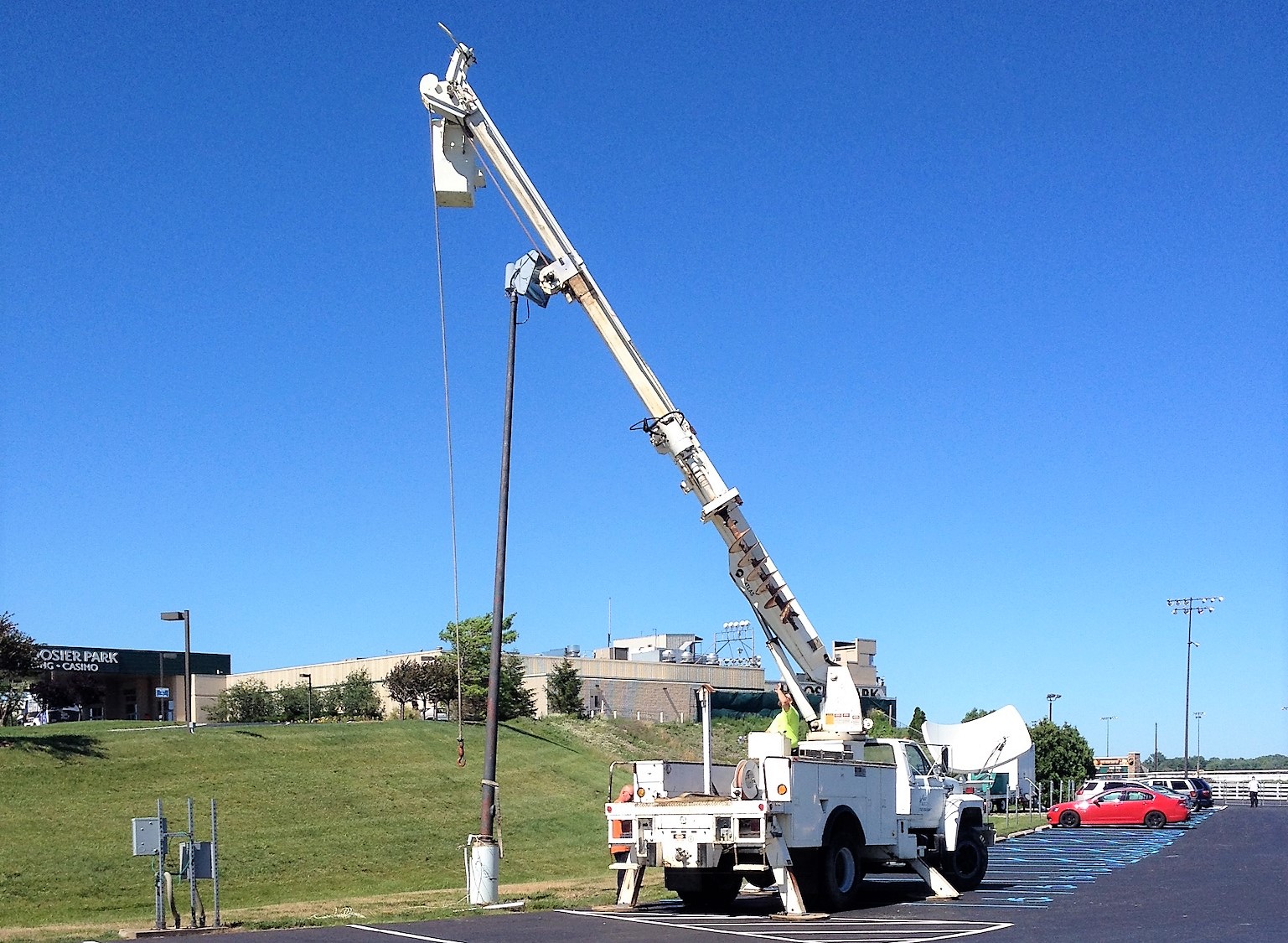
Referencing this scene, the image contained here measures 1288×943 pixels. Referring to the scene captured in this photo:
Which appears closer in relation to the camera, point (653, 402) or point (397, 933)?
point (397, 933)

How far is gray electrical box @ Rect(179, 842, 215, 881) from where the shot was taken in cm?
1723

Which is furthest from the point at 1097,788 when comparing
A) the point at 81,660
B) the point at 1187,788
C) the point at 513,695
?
the point at 81,660

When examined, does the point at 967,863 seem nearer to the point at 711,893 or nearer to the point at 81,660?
the point at 711,893

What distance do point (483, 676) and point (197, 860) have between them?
51.0 m

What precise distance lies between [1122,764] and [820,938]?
153228 mm

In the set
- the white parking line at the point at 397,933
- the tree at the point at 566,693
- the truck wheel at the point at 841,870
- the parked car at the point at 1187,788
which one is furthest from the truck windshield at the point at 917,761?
the tree at the point at 566,693

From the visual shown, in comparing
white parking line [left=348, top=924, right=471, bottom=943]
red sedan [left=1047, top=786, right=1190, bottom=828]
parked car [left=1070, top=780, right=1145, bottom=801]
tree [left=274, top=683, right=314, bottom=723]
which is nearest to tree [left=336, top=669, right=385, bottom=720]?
tree [left=274, top=683, right=314, bottom=723]

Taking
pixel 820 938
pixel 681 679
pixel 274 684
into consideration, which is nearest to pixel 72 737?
pixel 820 938

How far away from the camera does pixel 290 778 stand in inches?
1697

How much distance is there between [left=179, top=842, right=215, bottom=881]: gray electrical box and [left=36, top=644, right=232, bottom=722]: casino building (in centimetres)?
7097

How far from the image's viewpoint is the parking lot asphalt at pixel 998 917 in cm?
1497

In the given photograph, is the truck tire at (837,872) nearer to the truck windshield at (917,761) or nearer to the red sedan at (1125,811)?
the truck windshield at (917,761)

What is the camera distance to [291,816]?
39062 millimetres

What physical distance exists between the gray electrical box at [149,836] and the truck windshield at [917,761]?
1029 centimetres
